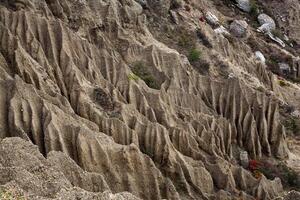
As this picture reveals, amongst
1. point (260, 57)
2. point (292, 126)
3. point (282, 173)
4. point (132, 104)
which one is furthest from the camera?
point (260, 57)

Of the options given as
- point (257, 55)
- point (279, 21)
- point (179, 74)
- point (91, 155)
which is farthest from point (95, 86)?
point (279, 21)

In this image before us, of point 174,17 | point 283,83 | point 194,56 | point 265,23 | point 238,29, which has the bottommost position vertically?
point 283,83

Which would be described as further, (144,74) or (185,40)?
(185,40)

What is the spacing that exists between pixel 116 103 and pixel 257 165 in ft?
32.1

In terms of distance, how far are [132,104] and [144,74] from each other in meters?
5.12

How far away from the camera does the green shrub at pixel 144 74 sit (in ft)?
118

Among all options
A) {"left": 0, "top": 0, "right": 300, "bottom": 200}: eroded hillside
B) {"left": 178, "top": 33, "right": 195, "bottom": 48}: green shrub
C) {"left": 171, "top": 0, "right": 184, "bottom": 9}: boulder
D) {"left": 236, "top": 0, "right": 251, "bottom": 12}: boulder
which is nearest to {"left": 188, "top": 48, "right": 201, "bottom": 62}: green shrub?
{"left": 0, "top": 0, "right": 300, "bottom": 200}: eroded hillside

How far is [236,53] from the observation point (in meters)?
46.4

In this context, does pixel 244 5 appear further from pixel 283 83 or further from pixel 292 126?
pixel 292 126

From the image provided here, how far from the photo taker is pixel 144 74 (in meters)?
36.2

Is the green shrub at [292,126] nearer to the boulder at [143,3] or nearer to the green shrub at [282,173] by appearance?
the green shrub at [282,173]

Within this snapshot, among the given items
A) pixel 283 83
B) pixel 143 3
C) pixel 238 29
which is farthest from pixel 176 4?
pixel 283 83

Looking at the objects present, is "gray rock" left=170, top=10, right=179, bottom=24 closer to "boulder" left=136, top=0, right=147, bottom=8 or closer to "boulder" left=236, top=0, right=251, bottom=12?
"boulder" left=136, top=0, right=147, bottom=8

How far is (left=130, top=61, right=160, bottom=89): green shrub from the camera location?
118ft
